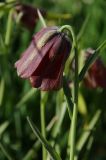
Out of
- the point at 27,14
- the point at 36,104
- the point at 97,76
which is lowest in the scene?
the point at 36,104

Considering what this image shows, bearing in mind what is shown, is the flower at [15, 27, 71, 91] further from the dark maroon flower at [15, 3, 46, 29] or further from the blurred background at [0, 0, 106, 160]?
the dark maroon flower at [15, 3, 46, 29]

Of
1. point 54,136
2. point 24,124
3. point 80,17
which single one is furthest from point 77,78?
point 80,17

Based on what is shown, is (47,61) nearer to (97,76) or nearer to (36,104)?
(97,76)

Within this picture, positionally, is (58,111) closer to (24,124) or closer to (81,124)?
(81,124)

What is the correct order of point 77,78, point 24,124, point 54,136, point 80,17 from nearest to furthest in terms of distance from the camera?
point 77,78
point 54,136
point 24,124
point 80,17

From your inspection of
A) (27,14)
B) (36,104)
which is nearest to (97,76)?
(27,14)

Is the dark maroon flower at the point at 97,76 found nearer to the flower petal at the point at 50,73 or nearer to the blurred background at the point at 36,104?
the blurred background at the point at 36,104
